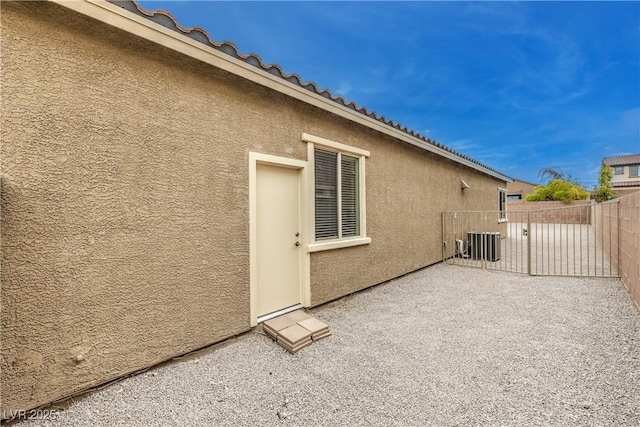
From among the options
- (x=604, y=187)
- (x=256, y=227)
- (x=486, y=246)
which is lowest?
(x=486, y=246)

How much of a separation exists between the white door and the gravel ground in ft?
2.09

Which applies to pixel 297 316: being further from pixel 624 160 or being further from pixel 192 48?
pixel 624 160

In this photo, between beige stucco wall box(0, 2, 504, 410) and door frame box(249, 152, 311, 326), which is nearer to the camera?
beige stucco wall box(0, 2, 504, 410)

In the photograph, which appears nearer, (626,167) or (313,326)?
(313,326)

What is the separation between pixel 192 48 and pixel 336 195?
3355 millimetres

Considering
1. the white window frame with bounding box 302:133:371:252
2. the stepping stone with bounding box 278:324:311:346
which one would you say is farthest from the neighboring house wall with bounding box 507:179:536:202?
the stepping stone with bounding box 278:324:311:346

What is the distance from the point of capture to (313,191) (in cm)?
500

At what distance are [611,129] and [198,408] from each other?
8083 cm

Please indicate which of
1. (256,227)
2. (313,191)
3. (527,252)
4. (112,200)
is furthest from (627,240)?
(112,200)

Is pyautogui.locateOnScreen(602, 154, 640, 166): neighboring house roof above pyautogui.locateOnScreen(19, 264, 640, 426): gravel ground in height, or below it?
above

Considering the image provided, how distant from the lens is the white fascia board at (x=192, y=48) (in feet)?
8.55

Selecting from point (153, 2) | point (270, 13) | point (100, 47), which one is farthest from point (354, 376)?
point (270, 13)

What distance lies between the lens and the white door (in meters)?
4.32

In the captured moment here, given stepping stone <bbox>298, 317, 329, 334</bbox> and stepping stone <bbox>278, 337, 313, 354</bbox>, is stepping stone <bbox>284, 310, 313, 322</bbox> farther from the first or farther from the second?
stepping stone <bbox>278, 337, 313, 354</bbox>
